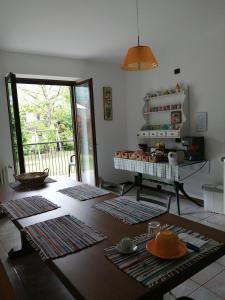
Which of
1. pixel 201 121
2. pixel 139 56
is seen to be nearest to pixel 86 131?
pixel 201 121

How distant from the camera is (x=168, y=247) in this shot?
1054 mm

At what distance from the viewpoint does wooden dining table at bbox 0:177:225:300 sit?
864mm

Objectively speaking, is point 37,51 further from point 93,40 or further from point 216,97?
point 216,97

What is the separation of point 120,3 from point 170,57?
1731 millimetres

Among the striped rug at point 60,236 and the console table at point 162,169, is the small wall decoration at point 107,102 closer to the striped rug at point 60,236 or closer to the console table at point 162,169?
the console table at point 162,169

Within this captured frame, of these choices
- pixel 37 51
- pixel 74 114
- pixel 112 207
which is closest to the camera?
pixel 112 207

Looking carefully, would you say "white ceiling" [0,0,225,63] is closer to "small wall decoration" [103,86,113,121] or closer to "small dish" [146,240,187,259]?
"small wall decoration" [103,86,113,121]

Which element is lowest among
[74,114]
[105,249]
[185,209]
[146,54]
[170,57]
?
[185,209]

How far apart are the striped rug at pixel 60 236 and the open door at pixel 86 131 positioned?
276 centimetres

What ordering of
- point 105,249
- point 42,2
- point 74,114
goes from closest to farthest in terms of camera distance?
point 105,249, point 42,2, point 74,114

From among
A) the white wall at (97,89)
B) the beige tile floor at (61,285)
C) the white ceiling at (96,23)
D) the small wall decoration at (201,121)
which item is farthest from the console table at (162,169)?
the white ceiling at (96,23)

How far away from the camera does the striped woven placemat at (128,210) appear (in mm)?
1465

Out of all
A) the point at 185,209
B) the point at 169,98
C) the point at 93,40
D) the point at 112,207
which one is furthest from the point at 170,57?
the point at 112,207

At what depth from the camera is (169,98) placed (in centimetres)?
387
